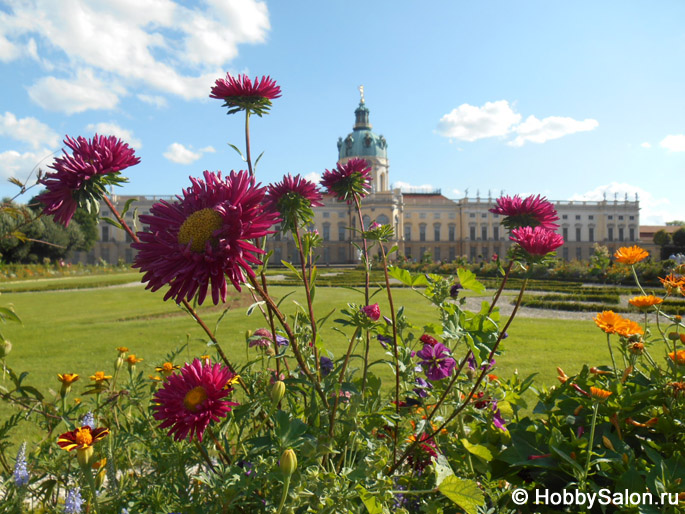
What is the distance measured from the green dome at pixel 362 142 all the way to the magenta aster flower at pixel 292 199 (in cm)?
4850

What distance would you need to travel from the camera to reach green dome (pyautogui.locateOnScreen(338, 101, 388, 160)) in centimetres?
4978

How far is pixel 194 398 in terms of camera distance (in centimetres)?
85

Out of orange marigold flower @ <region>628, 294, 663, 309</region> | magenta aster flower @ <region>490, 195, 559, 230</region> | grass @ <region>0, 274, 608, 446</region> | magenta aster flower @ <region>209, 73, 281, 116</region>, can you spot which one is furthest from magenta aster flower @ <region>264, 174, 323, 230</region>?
grass @ <region>0, 274, 608, 446</region>

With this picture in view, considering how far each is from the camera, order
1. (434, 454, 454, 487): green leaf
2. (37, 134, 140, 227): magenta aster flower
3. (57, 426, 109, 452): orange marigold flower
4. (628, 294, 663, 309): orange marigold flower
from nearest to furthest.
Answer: (37, 134, 140, 227): magenta aster flower → (57, 426, 109, 452): orange marigold flower → (434, 454, 454, 487): green leaf → (628, 294, 663, 309): orange marigold flower

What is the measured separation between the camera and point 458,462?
1.33m

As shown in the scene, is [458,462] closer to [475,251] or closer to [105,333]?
[105,333]

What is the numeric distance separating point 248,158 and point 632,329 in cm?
132

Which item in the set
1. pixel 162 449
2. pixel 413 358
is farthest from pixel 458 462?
pixel 162 449

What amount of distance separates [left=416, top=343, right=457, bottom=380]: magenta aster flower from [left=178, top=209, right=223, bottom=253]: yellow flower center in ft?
3.01

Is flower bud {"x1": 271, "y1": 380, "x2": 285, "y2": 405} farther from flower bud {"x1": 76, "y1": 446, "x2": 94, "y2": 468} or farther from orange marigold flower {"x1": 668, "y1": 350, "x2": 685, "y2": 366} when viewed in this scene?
orange marigold flower {"x1": 668, "y1": 350, "x2": 685, "y2": 366}

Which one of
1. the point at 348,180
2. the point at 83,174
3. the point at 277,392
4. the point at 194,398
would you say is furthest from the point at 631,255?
the point at 83,174

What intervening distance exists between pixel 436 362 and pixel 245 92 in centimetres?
97

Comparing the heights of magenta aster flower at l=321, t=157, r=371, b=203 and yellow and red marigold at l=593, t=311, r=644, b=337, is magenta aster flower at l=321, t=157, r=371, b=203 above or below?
above

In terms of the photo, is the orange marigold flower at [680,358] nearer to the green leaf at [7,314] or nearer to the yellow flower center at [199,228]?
the yellow flower center at [199,228]
